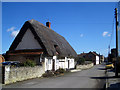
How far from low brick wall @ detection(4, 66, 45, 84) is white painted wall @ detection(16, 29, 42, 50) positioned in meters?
4.11

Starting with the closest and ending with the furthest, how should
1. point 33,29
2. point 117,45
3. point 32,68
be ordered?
point 32,68 → point 117,45 → point 33,29

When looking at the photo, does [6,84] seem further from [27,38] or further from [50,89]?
[27,38]

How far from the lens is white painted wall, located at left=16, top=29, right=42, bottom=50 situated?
73.9 feet

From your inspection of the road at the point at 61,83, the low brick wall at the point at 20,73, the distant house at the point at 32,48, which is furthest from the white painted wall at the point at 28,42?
the road at the point at 61,83

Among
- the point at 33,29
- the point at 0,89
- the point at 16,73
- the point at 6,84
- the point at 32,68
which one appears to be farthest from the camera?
the point at 33,29

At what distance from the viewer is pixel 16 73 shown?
14.3 meters

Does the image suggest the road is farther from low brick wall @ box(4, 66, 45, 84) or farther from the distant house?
the distant house

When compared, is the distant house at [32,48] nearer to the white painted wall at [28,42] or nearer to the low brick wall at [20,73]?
the white painted wall at [28,42]

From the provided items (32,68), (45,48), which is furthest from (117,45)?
(32,68)

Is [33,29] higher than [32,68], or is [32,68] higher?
[33,29]

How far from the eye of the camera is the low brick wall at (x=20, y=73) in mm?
13074

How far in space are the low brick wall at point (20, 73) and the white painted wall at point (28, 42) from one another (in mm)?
4111

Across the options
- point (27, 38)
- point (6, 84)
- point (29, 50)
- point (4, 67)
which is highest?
point (27, 38)

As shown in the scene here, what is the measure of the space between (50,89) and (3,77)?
4.21 metres
